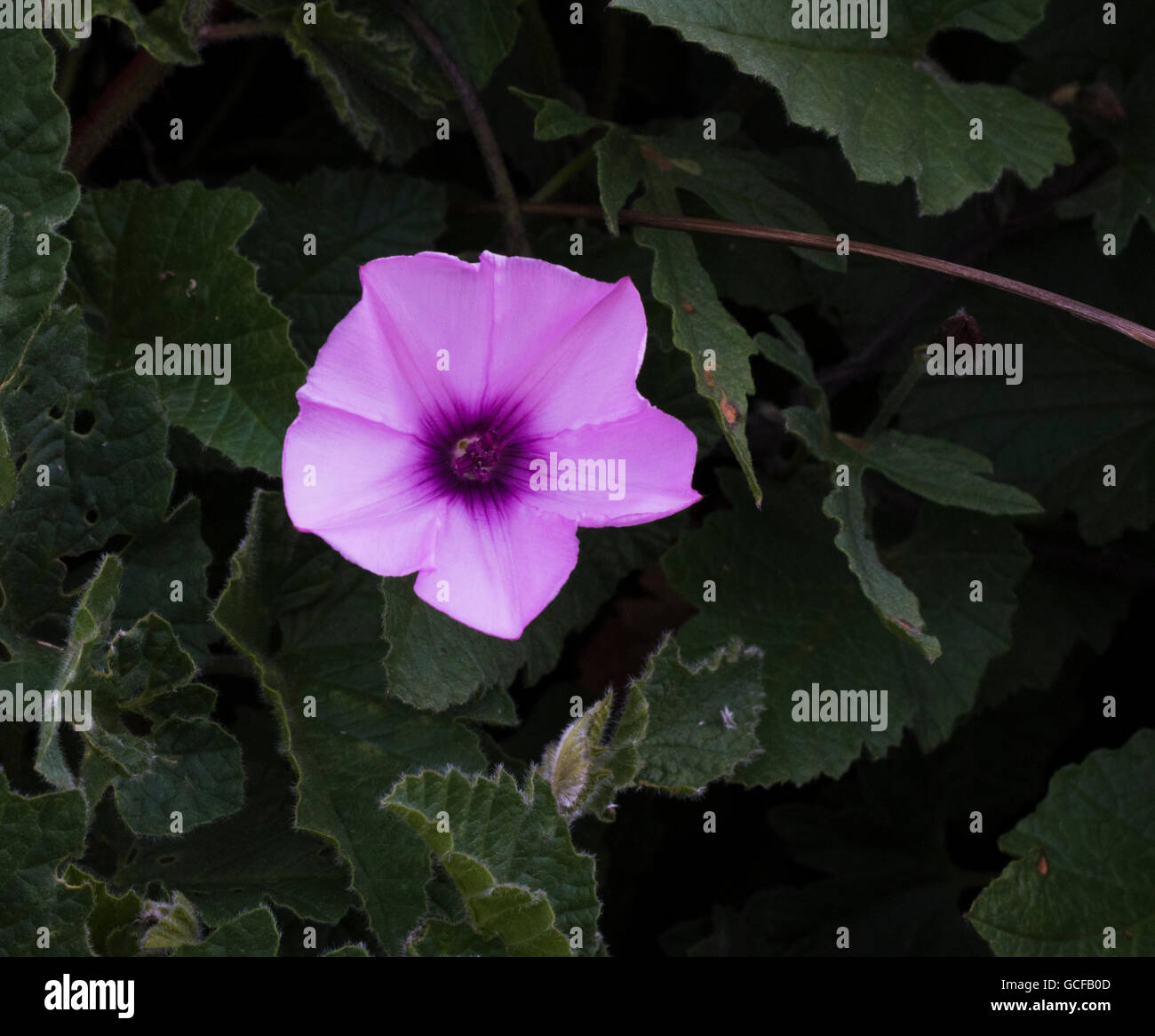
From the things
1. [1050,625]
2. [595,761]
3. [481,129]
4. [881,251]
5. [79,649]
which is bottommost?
[595,761]

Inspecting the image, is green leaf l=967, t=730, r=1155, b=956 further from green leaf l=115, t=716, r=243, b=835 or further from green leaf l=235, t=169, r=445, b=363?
green leaf l=235, t=169, r=445, b=363

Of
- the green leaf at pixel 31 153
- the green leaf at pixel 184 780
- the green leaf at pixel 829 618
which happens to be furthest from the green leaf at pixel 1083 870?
the green leaf at pixel 31 153

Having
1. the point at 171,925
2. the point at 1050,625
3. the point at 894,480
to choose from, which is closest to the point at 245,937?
the point at 171,925

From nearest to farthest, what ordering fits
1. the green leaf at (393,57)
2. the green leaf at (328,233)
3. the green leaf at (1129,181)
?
the green leaf at (393,57) < the green leaf at (328,233) < the green leaf at (1129,181)

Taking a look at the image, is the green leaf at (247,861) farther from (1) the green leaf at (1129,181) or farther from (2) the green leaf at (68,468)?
(1) the green leaf at (1129,181)

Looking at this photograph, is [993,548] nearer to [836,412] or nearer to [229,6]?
[836,412]

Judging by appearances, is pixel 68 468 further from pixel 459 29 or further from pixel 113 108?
pixel 459 29
